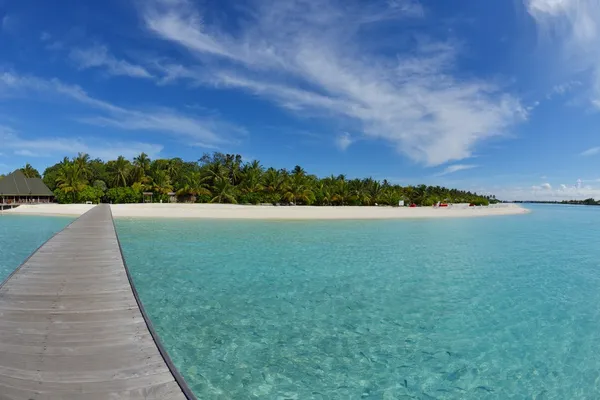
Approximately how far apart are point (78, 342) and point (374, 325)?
4.35 m

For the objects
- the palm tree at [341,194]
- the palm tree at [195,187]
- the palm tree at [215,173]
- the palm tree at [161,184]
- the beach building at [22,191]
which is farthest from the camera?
the palm tree at [341,194]

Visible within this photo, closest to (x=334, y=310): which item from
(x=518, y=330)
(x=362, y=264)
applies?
(x=518, y=330)

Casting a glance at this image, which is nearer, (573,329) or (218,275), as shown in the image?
(573,329)

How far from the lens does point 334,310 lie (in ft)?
21.3

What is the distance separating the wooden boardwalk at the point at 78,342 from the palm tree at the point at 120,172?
45020mm

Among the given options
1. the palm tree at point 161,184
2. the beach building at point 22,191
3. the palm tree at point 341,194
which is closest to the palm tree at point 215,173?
the palm tree at point 161,184

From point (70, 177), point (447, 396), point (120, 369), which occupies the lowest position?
point (447, 396)

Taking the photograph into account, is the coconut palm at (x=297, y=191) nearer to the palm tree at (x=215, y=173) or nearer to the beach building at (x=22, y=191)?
the palm tree at (x=215, y=173)

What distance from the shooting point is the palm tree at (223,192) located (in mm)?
45281

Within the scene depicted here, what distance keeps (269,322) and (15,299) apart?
3829mm

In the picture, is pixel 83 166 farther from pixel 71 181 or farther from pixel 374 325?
pixel 374 325

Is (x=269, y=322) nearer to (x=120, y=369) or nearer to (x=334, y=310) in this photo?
(x=334, y=310)

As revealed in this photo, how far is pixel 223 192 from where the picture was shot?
45281 mm

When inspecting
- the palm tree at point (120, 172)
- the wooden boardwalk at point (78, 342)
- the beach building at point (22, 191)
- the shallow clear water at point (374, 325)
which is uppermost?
the palm tree at point (120, 172)
